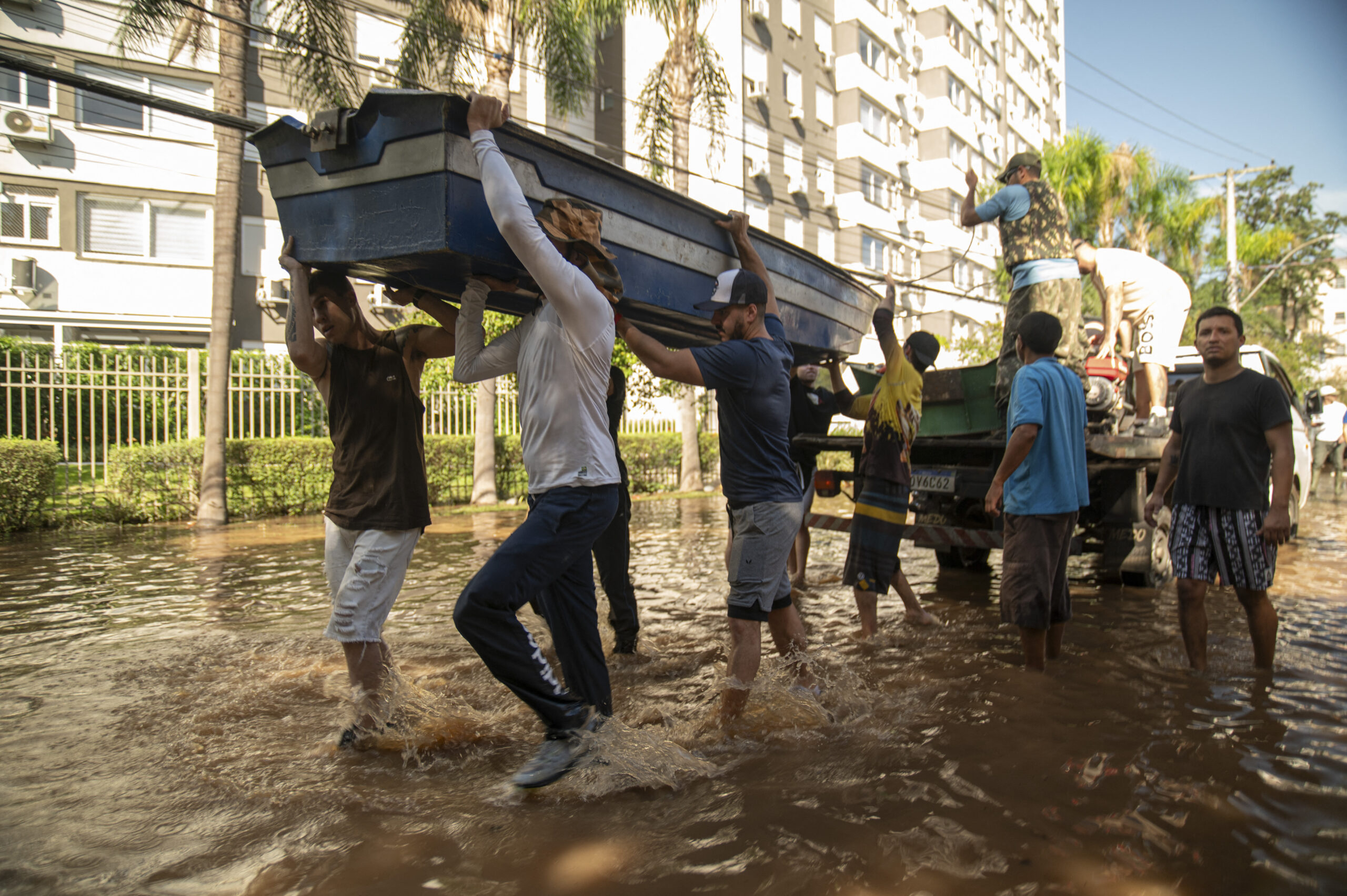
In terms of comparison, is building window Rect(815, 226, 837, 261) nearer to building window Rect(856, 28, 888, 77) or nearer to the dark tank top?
building window Rect(856, 28, 888, 77)

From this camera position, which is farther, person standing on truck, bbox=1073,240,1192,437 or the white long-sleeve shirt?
person standing on truck, bbox=1073,240,1192,437

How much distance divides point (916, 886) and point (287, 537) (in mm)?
9164

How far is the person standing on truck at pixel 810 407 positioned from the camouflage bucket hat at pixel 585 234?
8.90ft

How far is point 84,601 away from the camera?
624 cm

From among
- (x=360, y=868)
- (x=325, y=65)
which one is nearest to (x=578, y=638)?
(x=360, y=868)

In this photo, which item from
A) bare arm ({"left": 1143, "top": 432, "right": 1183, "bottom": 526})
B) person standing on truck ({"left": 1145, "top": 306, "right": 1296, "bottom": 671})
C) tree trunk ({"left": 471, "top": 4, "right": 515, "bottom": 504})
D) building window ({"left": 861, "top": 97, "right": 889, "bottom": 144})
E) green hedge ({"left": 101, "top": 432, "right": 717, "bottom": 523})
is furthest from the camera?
building window ({"left": 861, "top": 97, "right": 889, "bottom": 144})

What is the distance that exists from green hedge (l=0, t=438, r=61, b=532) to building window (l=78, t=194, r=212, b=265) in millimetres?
10020

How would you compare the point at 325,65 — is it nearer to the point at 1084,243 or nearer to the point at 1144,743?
the point at 1084,243

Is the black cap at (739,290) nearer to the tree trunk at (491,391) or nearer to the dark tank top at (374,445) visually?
the dark tank top at (374,445)

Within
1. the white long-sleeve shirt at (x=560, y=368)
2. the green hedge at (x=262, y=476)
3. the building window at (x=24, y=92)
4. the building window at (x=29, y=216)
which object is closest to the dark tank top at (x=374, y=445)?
the white long-sleeve shirt at (x=560, y=368)

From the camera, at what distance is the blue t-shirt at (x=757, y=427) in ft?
11.7

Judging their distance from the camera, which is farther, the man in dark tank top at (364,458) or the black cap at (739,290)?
the black cap at (739,290)

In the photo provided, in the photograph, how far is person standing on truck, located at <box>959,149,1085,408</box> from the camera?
5492 millimetres

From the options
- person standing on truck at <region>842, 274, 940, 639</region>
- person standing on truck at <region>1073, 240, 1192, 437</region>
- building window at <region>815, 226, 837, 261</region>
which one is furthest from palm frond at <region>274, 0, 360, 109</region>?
building window at <region>815, 226, 837, 261</region>
